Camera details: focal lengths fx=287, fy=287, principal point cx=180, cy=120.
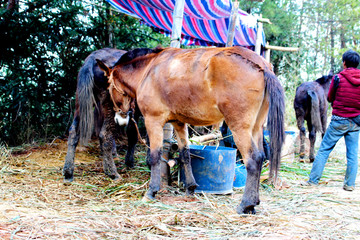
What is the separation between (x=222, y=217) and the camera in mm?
2861

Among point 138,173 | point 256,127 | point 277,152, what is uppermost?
point 256,127

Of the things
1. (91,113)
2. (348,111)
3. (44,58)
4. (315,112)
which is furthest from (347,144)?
(44,58)

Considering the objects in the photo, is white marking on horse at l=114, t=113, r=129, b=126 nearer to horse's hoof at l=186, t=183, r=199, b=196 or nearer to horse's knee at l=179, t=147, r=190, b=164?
horse's knee at l=179, t=147, r=190, b=164

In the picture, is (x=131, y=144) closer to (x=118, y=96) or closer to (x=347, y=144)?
(x=118, y=96)

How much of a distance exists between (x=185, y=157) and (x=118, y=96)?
4.40 feet

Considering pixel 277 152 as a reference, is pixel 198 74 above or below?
above

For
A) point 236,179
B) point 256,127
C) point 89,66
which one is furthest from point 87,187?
point 256,127

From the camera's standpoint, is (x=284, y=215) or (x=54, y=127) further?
(x=54, y=127)

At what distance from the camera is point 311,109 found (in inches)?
270

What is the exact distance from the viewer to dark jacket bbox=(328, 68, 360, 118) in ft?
14.2

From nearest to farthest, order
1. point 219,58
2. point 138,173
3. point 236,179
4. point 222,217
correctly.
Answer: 1. point 222,217
2. point 219,58
3. point 236,179
4. point 138,173

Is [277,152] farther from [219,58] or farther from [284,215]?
[219,58]

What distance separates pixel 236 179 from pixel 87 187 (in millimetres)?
2160

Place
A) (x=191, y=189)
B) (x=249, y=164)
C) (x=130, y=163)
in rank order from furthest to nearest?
(x=130, y=163) < (x=191, y=189) < (x=249, y=164)
